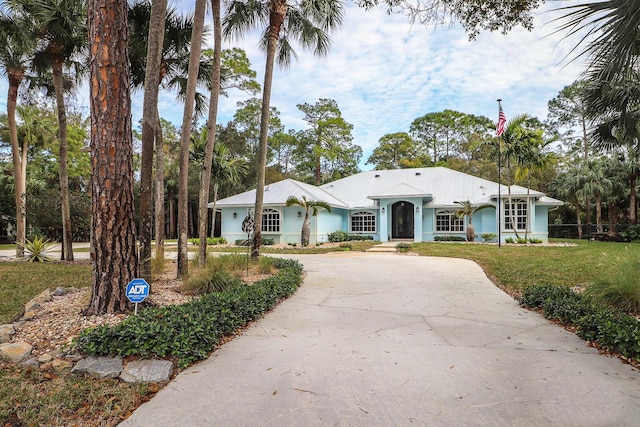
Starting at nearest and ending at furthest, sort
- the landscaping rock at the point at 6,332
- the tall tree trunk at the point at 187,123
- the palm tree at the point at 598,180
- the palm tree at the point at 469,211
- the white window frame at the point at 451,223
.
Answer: the landscaping rock at the point at 6,332
the tall tree trunk at the point at 187,123
the palm tree at the point at 469,211
the white window frame at the point at 451,223
the palm tree at the point at 598,180

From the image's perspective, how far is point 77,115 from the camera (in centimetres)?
2683

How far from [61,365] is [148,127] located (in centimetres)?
367

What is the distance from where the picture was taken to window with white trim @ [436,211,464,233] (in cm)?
2083

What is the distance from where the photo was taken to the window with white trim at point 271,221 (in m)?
20.6

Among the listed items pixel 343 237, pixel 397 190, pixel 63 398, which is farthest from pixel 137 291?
pixel 397 190

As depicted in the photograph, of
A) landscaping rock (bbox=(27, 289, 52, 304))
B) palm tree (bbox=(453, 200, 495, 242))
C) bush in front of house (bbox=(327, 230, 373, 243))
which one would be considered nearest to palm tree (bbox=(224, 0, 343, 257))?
landscaping rock (bbox=(27, 289, 52, 304))

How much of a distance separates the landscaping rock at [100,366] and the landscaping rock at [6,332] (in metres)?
1.33

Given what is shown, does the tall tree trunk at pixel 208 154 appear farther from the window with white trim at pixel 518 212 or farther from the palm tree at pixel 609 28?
the window with white trim at pixel 518 212

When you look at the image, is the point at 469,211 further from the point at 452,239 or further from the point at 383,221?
the point at 383,221

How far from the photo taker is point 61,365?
329cm

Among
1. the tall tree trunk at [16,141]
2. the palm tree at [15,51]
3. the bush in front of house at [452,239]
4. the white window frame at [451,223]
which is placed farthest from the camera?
the white window frame at [451,223]

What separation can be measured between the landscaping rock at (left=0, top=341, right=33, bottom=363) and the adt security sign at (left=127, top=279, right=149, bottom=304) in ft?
3.30

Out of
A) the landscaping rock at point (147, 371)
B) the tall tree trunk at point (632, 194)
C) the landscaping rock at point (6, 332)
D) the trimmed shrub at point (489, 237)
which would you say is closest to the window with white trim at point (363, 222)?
the trimmed shrub at point (489, 237)

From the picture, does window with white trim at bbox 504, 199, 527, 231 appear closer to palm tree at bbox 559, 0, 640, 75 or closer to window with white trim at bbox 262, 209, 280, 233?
window with white trim at bbox 262, 209, 280, 233
